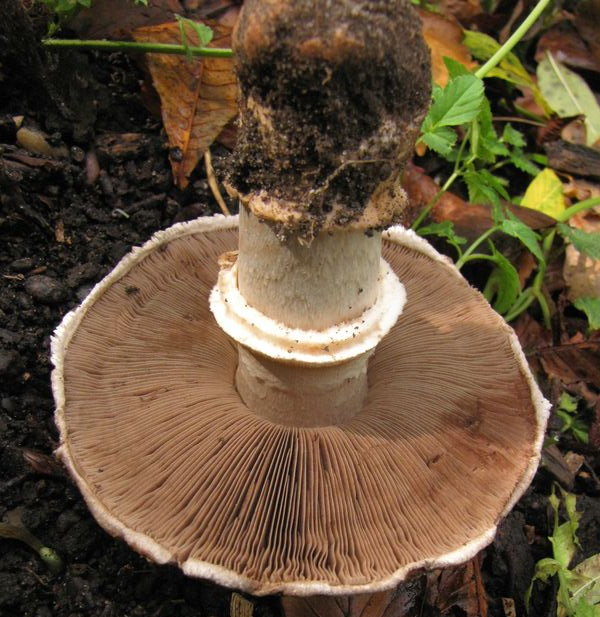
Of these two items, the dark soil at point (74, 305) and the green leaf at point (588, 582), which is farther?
the green leaf at point (588, 582)

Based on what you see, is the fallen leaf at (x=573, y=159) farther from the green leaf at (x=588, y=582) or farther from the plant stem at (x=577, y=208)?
the green leaf at (x=588, y=582)

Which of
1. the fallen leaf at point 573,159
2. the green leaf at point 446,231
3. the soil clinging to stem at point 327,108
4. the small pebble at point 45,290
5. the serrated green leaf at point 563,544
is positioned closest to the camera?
the soil clinging to stem at point 327,108

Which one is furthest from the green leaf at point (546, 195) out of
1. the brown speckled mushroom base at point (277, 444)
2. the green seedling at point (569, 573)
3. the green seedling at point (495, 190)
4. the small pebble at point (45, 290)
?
the small pebble at point (45, 290)

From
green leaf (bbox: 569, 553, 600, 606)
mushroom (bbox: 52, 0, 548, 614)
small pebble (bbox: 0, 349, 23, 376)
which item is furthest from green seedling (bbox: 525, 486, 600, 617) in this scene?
small pebble (bbox: 0, 349, 23, 376)

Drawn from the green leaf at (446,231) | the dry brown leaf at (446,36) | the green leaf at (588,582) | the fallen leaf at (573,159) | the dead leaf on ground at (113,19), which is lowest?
the green leaf at (588,582)

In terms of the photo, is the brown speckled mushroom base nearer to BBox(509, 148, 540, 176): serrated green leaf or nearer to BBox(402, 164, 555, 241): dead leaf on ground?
BBox(402, 164, 555, 241): dead leaf on ground

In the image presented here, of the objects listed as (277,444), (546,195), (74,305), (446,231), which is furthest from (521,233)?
(74,305)

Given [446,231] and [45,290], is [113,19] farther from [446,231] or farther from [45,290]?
[446,231]
